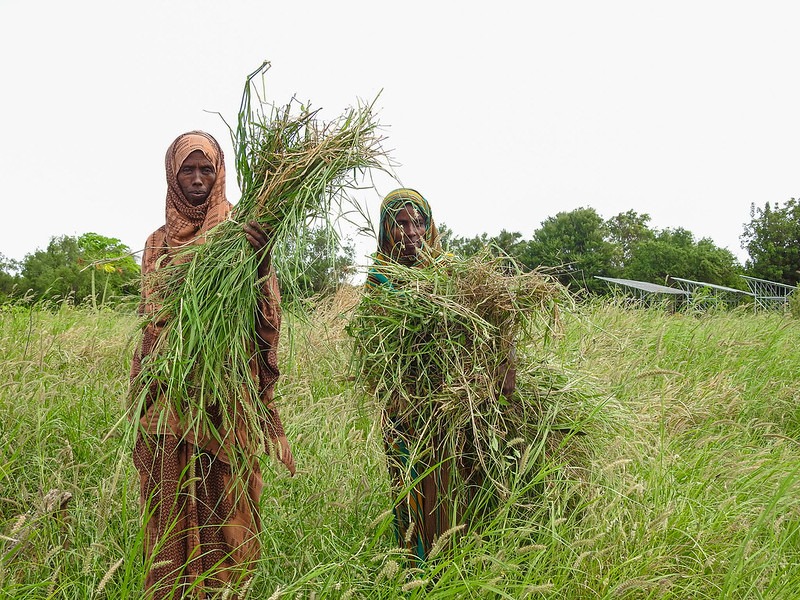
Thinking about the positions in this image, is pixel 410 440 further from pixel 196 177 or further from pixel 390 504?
pixel 196 177

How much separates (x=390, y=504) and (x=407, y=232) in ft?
3.83

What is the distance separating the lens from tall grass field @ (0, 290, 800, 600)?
2240 millimetres

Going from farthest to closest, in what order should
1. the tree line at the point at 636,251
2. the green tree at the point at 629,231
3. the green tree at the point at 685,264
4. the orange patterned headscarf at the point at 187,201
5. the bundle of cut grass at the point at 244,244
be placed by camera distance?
1. the green tree at the point at 629,231
2. the green tree at the point at 685,264
3. the tree line at the point at 636,251
4. the orange patterned headscarf at the point at 187,201
5. the bundle of cut grass at the point at 244,244

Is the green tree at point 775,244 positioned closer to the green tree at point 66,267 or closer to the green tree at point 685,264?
the green tree at point 685,264

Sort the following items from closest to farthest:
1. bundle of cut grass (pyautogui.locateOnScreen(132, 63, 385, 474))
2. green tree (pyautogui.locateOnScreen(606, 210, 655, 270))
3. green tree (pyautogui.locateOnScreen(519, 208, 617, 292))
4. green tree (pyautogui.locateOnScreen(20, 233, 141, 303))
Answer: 1. bundle of cut grass (pyautogui.locateOnScreen(132, 63, 385, 474))
2. green tree (pyautogui.locateOnScreen(20, 233, 141, 303))
3. green tree (pyautogui.locateOnScreen(519, 208, 617, 292))
4. green tree (pyautogui.locateOnScreen(606, 210, 655, 270))

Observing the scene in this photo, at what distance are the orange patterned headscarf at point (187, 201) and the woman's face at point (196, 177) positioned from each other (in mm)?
15

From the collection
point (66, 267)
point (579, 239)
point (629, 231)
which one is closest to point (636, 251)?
point (629, 231)

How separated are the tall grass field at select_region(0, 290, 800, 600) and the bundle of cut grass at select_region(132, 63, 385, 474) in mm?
196

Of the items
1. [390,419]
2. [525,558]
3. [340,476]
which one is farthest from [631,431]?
[340,476]

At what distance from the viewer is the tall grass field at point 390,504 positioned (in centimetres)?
224

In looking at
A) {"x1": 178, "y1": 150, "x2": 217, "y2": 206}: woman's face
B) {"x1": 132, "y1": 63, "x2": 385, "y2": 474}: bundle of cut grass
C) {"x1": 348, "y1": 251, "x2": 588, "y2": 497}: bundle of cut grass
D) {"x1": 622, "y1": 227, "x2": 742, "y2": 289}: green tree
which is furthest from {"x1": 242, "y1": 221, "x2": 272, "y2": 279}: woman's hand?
{"x1": 622, "y1": 227, "x2": 742, "y2": 289}: green tree

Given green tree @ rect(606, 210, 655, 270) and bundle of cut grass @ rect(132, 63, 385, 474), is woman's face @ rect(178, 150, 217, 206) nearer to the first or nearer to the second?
bundle of cut grass @ rect(132, 63, 385, 474)

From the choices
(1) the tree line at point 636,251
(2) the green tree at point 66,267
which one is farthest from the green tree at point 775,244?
(2) the green tree at point 66,267

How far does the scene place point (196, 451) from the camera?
247 cm
